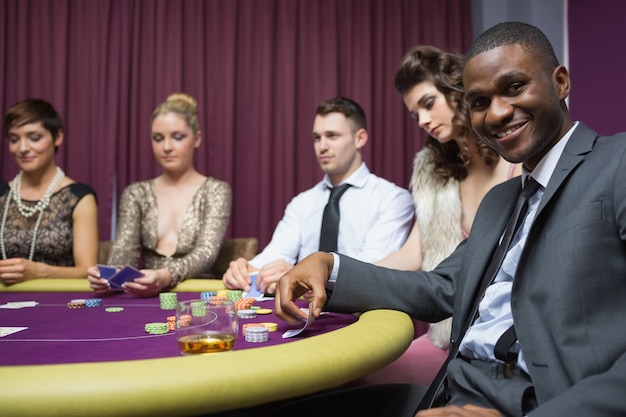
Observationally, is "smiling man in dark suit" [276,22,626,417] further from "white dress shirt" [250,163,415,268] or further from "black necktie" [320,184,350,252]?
"black necktie" [320,184,350,252]

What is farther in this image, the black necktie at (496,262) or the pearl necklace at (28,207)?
the pearl necklace at (28,207)

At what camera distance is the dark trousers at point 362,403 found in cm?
145

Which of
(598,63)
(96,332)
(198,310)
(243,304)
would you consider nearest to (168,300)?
(243,304)

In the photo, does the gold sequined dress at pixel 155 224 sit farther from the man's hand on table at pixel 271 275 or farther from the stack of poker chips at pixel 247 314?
the stack of poker chips at pixel 247 314

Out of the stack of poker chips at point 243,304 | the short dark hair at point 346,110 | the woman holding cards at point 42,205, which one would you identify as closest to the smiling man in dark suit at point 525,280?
the stack of poker chips at point 243,304

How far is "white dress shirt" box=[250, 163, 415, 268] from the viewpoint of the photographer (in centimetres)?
292

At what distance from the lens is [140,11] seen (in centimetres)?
409

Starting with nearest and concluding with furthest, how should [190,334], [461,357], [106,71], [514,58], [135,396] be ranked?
[135,396] < [190,334] < [514,58] < [461,357] < [106,71]

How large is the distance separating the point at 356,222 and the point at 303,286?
5.26ft

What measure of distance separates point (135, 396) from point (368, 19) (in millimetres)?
3874

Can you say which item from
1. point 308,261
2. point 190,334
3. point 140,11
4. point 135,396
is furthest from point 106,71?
point 135,396

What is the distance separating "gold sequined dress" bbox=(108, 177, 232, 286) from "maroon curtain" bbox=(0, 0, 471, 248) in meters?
0.88

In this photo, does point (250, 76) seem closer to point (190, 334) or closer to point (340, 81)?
point (340, 81)

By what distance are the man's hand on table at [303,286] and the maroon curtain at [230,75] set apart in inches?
106
